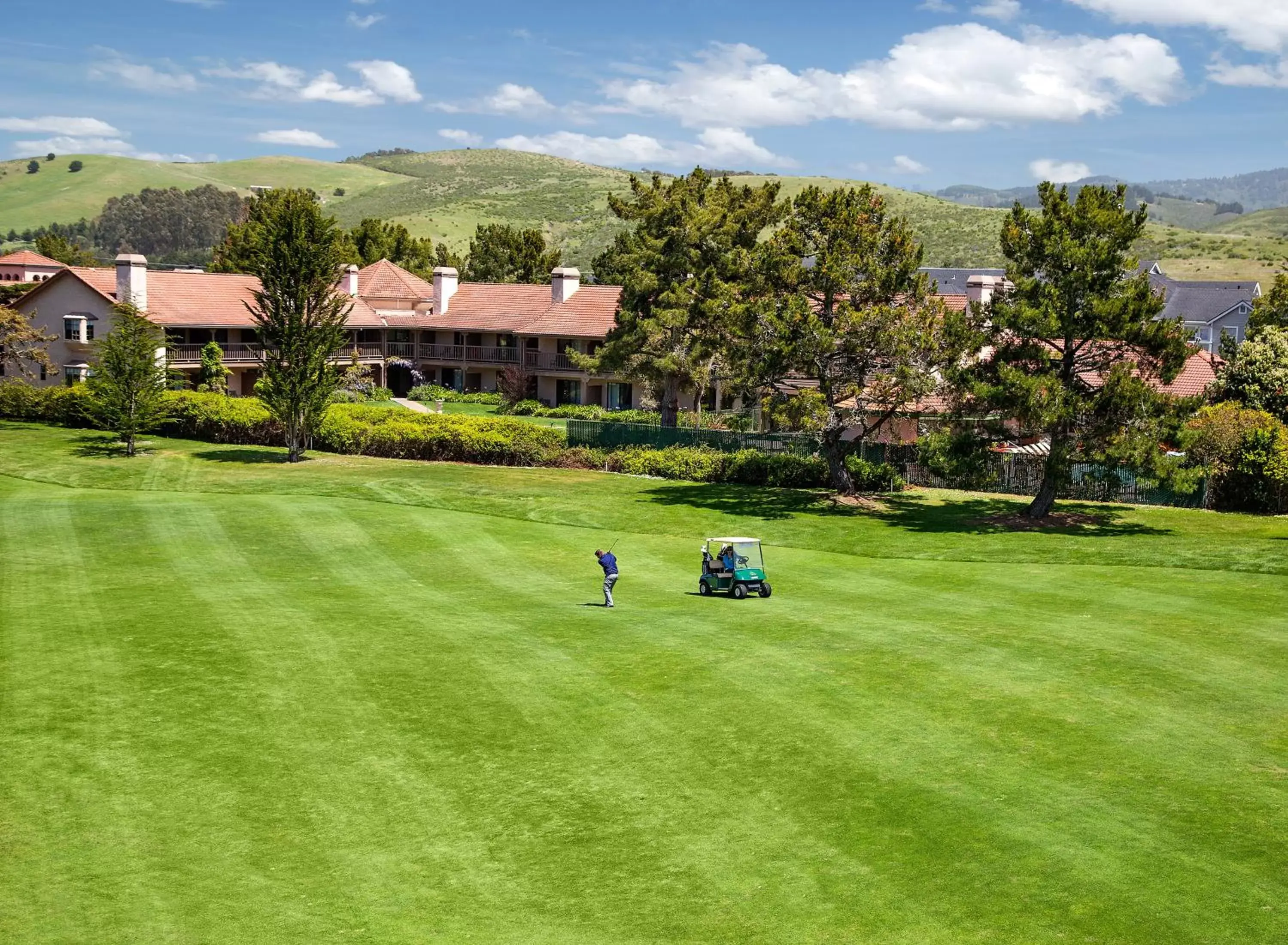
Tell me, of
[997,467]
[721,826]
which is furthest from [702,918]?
[997,467]

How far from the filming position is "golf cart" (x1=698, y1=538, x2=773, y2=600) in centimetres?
3098

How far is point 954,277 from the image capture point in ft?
403

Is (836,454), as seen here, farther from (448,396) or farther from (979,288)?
(448,396)

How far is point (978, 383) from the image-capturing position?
41938mm

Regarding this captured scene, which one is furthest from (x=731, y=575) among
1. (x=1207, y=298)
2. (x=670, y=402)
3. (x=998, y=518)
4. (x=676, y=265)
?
(x=1207, y=298)

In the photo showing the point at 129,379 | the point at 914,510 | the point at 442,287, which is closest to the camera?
the point at 914,510

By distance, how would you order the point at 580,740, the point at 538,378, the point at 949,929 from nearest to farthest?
the point at 949,929 → the point at 580,740 → the point at 538,378

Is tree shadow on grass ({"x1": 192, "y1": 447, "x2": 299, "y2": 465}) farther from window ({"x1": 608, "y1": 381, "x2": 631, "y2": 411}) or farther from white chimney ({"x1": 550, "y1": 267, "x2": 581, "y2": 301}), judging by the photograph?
white chimney ({"x1": 550, "y1": 267, "x2": 581, "y2": 301})

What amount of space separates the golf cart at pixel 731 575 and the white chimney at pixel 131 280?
52.9 metres

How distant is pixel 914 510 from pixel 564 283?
47489 millimetres

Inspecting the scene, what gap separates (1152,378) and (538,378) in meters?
52.2

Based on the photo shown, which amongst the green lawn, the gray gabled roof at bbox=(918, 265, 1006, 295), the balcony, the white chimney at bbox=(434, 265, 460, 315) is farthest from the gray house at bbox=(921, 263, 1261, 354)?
the green lawn

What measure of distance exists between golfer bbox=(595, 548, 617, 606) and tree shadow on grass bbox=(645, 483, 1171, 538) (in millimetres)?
15523

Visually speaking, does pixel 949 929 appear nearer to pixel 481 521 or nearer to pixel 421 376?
pixel 481 521
